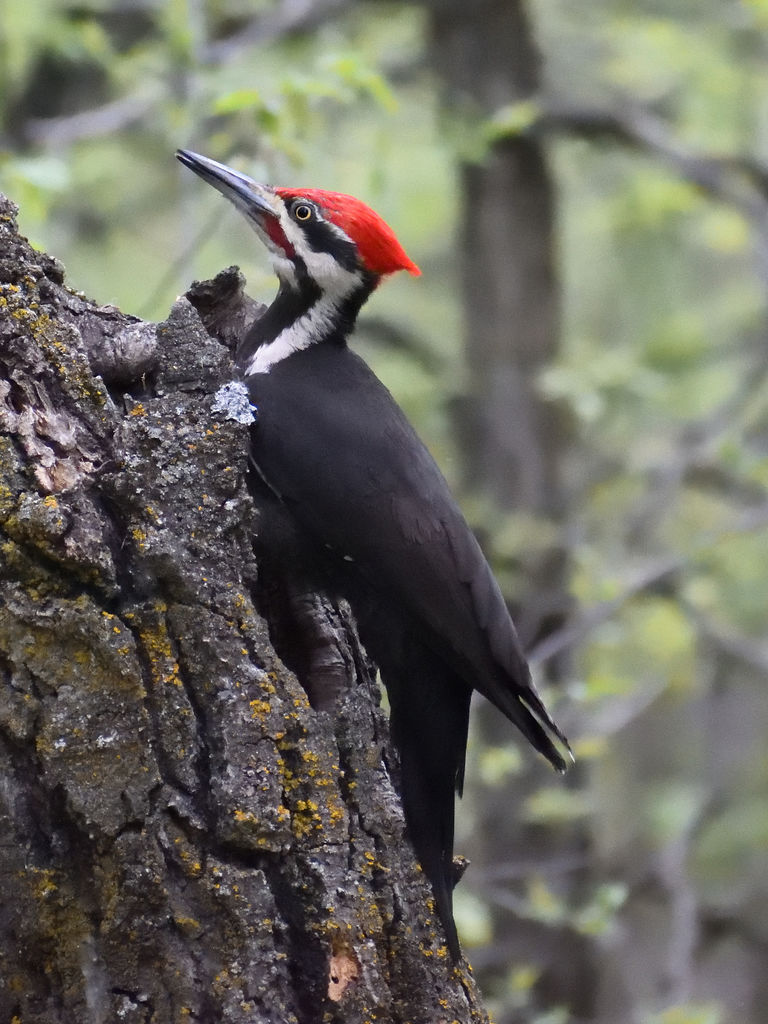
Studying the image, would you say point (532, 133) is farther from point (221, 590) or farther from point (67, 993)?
point (67, 993)

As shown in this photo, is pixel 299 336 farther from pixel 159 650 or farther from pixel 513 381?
pixel 513 381

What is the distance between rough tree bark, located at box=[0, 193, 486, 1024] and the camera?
73.7 inches

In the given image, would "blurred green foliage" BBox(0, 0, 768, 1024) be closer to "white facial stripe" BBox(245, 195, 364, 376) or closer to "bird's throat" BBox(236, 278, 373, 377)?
"white facial stripe" BBox(245, 195, 364, 376)

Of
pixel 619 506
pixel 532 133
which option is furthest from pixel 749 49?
pixel 619 506

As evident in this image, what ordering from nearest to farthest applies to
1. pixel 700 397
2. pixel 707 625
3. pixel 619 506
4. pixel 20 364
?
pixel 20 364 → pixel 707 625 → pixel 619 506 → pixel 700 397

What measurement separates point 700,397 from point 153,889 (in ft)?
20.0

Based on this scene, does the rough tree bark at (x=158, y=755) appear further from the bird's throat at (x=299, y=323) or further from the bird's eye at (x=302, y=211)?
the bird's eye at (x=302, y=211)

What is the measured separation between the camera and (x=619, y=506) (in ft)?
21.2

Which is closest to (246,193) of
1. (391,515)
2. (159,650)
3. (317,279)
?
(317,279)

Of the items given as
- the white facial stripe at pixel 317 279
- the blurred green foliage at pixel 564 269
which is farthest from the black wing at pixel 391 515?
the blurred green foliage at pixel 564 269

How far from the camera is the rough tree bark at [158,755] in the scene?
1.87m

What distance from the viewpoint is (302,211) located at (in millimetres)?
3184

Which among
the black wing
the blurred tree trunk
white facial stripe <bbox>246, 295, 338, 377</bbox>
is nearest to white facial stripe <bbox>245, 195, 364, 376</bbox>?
white facial stripe <bbox>246, 295, 338, 377</bbox>

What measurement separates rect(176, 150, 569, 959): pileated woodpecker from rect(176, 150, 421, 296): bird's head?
0.78 feet
